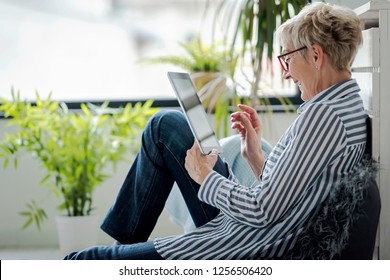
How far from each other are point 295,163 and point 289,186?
55 mm

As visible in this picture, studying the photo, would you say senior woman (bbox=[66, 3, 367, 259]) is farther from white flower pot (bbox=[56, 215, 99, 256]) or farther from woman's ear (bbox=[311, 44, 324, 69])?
white flower pot (bbox=[56, 215, 99, 256])

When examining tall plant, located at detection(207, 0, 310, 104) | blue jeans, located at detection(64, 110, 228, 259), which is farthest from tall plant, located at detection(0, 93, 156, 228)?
blue jeans, located at detection(64, 110, 228, 259)

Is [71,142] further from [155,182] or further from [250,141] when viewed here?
[250,141]

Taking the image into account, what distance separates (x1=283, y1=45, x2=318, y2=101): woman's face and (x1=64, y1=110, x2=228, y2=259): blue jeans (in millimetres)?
368

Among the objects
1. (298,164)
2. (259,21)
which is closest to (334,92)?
(298,164)

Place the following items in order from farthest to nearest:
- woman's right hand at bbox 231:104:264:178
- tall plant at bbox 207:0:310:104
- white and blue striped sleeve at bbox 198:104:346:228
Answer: tall plant at bbox 207:0:310:104 → woman's right hand at bbox 231:104:264:178 → white and blue striped sleeve at bbox 198:104:346:228

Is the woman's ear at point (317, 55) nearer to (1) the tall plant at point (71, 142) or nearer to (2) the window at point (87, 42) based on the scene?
(1) the tall plant at point (71, 142)

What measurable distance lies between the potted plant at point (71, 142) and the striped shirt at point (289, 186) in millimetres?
1592

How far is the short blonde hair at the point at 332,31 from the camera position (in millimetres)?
1714

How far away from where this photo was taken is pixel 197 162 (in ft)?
5.99

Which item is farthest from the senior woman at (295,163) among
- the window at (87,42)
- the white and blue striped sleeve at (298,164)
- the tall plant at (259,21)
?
the window at (87,42)

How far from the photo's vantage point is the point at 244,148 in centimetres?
205

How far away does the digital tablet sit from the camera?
1.83m

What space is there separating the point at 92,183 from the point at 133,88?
726mm
